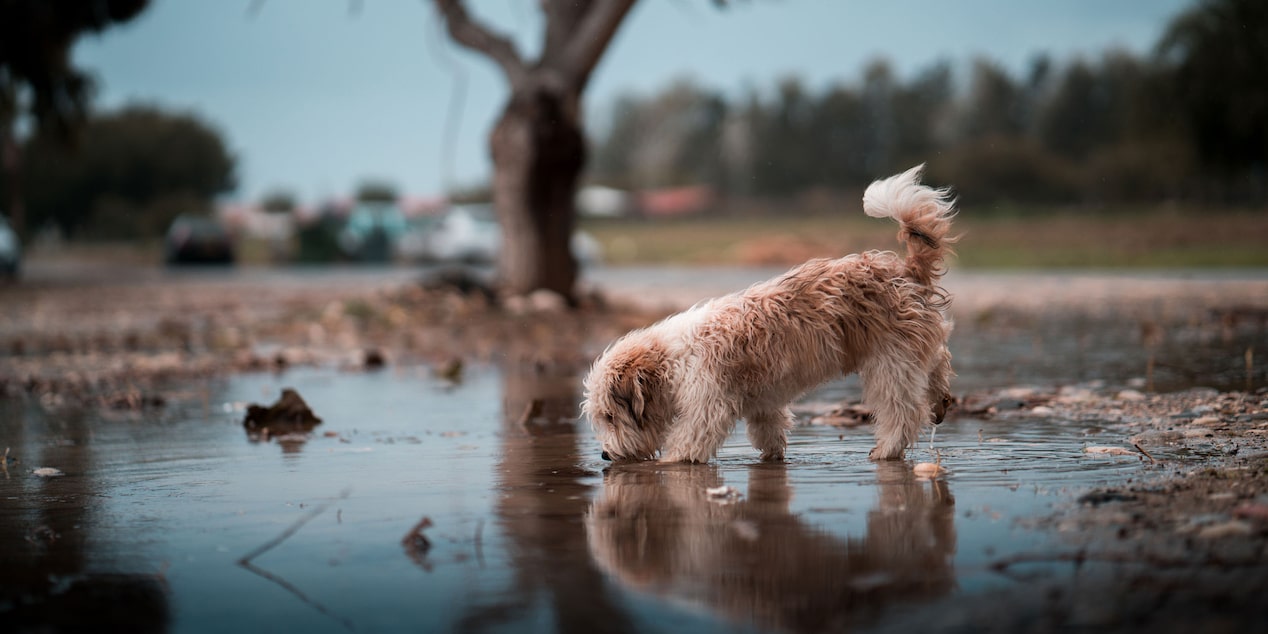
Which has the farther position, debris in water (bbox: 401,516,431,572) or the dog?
the dog

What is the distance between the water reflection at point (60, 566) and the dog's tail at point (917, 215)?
3981 mm

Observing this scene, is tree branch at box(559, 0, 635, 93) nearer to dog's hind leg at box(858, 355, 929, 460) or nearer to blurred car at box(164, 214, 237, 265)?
dog's hind leg at box(858, 355, 929, 460)

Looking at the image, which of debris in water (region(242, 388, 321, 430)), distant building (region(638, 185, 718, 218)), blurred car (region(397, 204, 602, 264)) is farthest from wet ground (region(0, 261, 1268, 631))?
distant building (region(638, 185, 718, 218))

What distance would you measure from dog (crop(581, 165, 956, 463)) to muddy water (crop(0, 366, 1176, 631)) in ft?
0.70

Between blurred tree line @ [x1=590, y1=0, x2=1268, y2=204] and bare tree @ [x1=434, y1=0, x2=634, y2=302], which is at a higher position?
blurred tree line @ [x1=590, y1=0, x2=1268, y2=204]

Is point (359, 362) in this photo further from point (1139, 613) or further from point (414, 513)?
point (1139, 613)

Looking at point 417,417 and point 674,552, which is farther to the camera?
point 417,417

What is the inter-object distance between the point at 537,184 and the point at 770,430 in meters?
Result: 11.3

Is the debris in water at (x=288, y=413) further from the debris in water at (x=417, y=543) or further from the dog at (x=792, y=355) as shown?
the debris in water at (x=417, y=543)

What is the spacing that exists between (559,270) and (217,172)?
7918cm

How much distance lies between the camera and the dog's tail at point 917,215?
6.49 meters

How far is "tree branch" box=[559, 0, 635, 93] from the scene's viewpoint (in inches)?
659

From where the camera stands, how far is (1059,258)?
31.8 meters

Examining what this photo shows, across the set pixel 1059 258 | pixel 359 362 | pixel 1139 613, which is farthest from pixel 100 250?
pixel 1139 613
